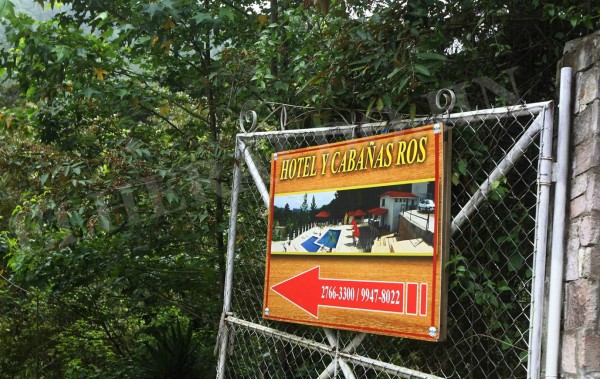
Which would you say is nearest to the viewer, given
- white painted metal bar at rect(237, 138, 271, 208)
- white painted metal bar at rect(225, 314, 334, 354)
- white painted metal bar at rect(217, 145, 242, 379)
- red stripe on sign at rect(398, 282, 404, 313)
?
red stripe on sign at rect(398, 282, 404, 313)

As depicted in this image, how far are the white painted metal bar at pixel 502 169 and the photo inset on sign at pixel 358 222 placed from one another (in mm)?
130

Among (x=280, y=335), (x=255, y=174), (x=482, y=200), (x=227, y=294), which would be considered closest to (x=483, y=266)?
(x=482, y=200)

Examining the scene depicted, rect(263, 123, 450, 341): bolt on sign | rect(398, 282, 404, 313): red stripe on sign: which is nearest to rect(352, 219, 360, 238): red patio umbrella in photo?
rect(263, 123, 450, 341): bolt on sign

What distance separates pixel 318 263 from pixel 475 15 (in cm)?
154

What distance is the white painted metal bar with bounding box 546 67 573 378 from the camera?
242 centimetres

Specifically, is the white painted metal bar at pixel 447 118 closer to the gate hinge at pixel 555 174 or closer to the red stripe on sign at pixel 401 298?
the gate hinge at pixel 555 174

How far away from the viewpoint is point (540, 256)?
97.1 inches

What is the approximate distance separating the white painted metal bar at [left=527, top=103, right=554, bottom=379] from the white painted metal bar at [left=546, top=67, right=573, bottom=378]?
29 mm

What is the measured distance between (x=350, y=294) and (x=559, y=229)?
1.00 meters

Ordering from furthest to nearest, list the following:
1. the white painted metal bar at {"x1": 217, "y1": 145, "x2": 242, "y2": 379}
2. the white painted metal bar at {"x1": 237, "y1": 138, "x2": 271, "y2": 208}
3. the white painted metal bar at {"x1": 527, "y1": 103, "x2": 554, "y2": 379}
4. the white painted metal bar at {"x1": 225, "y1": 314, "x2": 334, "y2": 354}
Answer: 1. the white painted metal bar at {"x1": 217, "y1": 145, "x2": 242, "y2": 379}
2. the white painted metal bar at {"x1": 237, "y1": 138, "x2": 271, "y2": 208}
3. the white painted metal bar at {"x1": 225, "y1": 314, "x2": 334, "y2": 354}
4. the white painted metal bar at {"x1": 527, "y1": 103, "x2": 554, "y2": 379}

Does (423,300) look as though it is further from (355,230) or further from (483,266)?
(355,230)

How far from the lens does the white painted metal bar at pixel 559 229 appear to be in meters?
2.42

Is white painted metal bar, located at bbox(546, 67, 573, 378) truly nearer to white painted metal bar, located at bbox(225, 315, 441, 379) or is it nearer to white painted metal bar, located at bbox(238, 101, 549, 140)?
white painted metal bar, located at bbox(238, 101, 549, 140)

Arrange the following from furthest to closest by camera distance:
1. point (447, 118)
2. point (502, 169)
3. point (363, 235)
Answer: point (363, 235), point (447, 118), point (502, 169)
